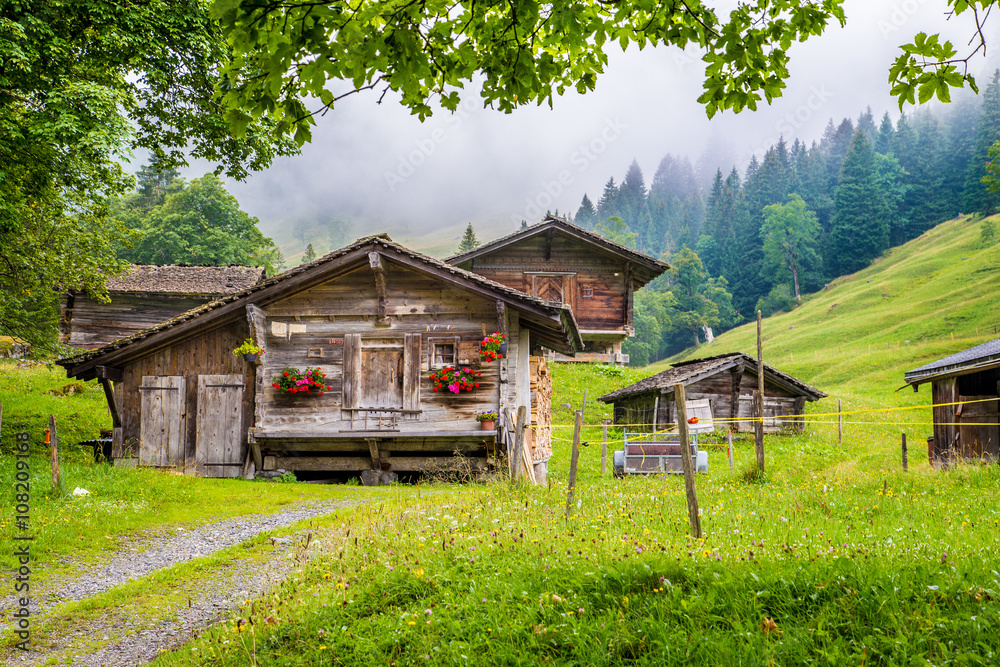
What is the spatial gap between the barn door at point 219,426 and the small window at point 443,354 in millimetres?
4733

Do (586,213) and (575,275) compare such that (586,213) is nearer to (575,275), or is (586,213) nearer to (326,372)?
(575,275)

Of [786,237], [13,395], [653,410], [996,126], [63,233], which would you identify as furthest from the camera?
[786,237]

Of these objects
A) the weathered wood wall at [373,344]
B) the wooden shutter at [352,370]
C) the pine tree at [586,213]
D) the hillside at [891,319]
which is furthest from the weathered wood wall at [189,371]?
the pine tree at [586,213]

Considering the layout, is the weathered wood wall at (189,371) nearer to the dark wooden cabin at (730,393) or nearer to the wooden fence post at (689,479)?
the wooden fence post at (689,479)

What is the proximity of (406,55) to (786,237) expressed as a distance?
8989cm

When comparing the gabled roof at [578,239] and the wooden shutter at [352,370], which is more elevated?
the gabled roof at [578,239]

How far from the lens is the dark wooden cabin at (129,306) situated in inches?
1275

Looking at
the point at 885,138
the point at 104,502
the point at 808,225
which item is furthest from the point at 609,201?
the point at 104,502

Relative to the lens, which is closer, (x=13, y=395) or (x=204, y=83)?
(x=204, y=83)

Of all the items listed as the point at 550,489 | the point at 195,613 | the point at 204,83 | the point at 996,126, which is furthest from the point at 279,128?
the point at 996,126

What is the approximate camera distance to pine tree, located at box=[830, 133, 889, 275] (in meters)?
80.7

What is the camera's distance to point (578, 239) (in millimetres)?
30203

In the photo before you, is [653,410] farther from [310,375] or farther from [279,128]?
[279,128]

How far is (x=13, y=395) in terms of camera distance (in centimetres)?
2261
